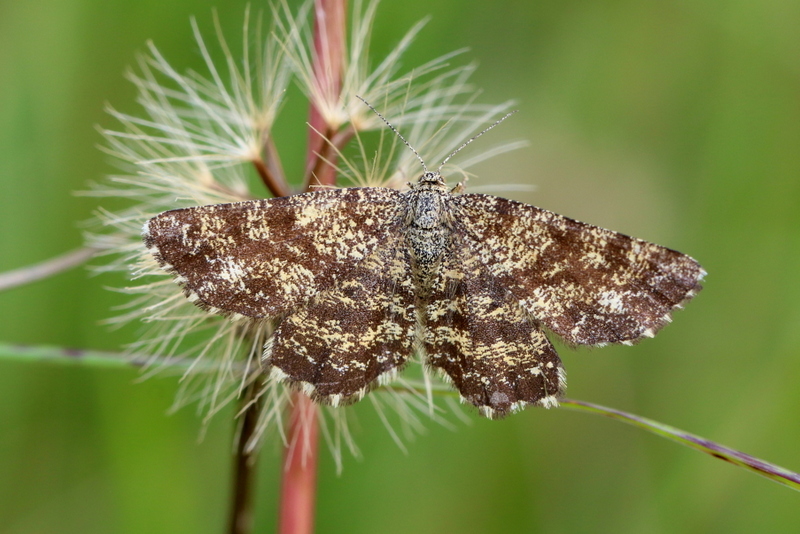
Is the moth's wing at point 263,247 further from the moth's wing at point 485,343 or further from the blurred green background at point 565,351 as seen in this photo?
the blurred green background at point 565,351

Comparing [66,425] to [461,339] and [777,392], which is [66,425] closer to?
[461,339]

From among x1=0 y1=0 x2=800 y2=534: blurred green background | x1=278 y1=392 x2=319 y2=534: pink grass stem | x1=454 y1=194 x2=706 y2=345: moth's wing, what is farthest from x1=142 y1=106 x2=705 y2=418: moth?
x1=0 y1=0 x2=800 y2=534: blurred green background

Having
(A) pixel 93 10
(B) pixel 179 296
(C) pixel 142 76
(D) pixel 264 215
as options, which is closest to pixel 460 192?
(D) pixel 264 215

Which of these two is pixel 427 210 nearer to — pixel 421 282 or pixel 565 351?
pixel 421 282

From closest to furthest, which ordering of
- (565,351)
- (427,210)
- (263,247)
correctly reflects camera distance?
(263,247) → (427,210) → (565,351)

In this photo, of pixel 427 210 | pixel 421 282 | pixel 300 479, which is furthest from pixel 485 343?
pixel 300 479
